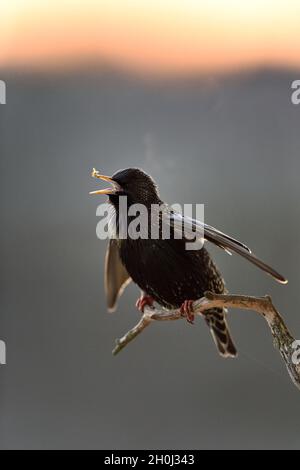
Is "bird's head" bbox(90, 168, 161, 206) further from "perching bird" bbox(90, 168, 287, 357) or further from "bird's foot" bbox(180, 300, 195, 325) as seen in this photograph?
"bird's foot" bbox(180, 300, 195, 325)

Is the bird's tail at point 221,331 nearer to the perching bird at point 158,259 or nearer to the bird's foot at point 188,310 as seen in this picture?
the perching bird at point 158,259

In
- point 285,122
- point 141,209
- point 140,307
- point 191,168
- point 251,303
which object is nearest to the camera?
point 251,303

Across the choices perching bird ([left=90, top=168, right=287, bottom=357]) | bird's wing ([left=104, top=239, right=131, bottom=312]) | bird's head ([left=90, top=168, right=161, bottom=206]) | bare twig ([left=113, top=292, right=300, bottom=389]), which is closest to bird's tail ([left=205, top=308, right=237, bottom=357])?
perching bird ([left=90, top=168, right=287, bottom=357])

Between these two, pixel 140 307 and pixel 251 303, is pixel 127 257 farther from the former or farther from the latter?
pixel 251 303

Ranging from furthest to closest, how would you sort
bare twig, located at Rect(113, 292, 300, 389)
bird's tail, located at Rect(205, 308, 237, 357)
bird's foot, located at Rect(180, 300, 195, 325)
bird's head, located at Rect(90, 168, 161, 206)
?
bird's tail, located at Rect(205, 308, 237, 357) < bird's head, located at Rect(90, 168, 161, 206) < bird's foot, located at Rect(180, 300, 195, 325) < bare twig, located at Rect(113, 292, 300, 389)

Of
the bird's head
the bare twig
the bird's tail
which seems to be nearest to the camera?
the bare twig
